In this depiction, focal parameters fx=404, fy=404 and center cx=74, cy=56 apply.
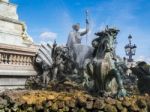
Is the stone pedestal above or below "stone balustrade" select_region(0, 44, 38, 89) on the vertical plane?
above

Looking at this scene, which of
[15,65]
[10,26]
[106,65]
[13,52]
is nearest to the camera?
[106,65]

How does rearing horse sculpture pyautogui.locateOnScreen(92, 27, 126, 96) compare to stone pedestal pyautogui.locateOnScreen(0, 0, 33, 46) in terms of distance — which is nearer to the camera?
rearing horse sculpture pyautogui.locateOnScreen(92, 27, 126, 96)

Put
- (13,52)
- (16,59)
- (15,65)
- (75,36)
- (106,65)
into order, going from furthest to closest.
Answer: (75,36)
(16,59)
(15,65)
(13,52)
(106,65)

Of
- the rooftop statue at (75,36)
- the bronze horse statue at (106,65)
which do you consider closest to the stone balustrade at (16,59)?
the rooftop statue at (75,36)

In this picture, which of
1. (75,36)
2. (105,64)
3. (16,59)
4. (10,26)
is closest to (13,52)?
(16,59)

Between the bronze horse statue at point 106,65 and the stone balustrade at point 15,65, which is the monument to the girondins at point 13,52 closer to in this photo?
the stone balustrade at point 15,65

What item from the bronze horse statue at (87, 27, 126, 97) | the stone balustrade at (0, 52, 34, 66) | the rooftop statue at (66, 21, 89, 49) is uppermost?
the rooftop statue at (66, 21, 89, 49)

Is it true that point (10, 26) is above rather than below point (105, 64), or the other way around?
above

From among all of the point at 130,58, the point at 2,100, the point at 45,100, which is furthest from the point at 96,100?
the point at 130,58

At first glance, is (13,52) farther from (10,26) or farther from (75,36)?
(75,36)

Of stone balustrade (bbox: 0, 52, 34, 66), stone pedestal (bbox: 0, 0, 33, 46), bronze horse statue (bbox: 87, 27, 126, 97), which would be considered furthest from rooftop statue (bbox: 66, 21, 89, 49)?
bronze horse statue (bbox: 87, 27, 126, 97)

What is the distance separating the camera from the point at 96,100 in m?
7.97

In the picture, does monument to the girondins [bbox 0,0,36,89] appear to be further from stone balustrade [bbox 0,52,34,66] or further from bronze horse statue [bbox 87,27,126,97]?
bronze horse statue [bbox 87,27,126,97]

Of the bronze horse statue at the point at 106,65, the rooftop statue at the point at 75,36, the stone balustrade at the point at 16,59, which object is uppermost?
the rooftop statue at the point at 75,36
